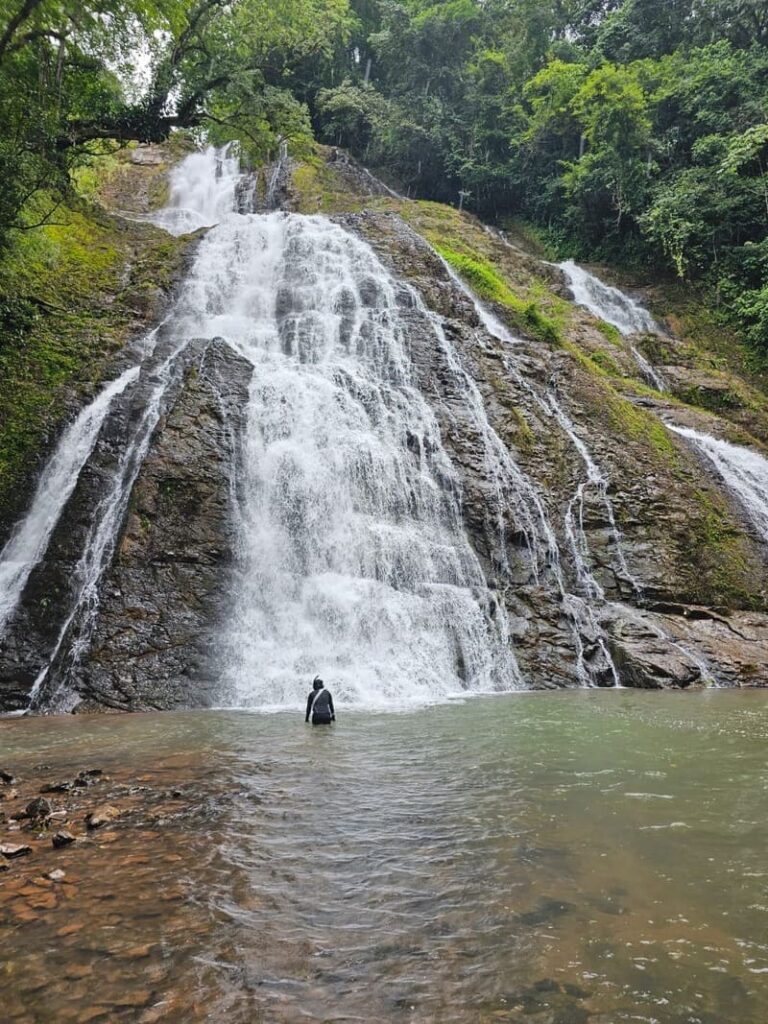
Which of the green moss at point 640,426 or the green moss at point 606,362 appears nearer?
the green moss at point 640,426

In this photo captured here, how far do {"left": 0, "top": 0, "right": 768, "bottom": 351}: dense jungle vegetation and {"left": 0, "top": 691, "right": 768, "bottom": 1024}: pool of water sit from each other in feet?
36.7

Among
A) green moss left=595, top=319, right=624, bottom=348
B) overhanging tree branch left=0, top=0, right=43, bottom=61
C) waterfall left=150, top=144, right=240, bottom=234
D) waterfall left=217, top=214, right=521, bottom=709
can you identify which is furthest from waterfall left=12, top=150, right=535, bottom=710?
waterfall left=150, top=144, right=240, bottom=234

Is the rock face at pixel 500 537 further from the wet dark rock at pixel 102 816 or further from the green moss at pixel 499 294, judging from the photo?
the wet dark rock at pixel 102 816

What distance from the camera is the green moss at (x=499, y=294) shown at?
22984mm

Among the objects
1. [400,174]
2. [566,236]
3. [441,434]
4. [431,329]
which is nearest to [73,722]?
[441,434]

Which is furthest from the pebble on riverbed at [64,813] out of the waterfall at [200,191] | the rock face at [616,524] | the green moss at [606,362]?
the waterfall at [200,191]

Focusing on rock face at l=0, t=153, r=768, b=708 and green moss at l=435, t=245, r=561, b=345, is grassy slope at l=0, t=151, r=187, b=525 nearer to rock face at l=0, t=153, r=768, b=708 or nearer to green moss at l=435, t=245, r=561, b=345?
rock face at l=0, t=153, r=768, b=708

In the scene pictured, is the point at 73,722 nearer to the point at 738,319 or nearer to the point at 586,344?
the point at 586,344

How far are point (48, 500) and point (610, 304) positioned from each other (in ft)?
84.0

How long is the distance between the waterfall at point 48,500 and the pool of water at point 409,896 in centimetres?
713

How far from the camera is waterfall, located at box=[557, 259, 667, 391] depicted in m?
28.9

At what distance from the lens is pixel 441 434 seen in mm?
17297

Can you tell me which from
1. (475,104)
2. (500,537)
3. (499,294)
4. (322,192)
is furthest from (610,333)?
(475,104)

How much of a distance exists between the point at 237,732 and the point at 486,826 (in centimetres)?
453
